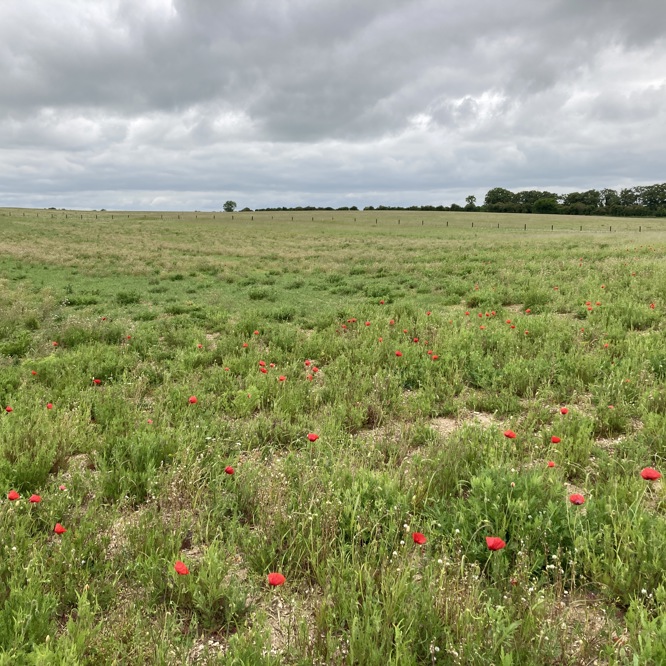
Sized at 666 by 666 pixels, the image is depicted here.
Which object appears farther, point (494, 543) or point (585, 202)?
point (585, 202)

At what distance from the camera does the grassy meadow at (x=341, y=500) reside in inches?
88.0

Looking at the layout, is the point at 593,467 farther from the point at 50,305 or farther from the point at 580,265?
the point at 580,265

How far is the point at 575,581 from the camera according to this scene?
2602 mm

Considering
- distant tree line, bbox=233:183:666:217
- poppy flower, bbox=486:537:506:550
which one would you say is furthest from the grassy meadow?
distant tree line, bbox=233:183:666:217

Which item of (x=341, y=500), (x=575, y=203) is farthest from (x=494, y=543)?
(x=575, y=203)

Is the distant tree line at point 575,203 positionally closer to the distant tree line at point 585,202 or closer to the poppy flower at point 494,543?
the distant tree line at point 585,202

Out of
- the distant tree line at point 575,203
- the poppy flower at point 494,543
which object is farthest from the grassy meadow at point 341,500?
the distant tree line at point 575,203

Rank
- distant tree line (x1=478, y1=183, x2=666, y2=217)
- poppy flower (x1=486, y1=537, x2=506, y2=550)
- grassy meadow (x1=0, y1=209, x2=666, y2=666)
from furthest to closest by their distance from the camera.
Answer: distant tree line (x1=478, y1=183, x2=666, y2=217), poppy flower (x1=486, y1=537, x2=506, y2=550), grassy meadow (x1=0, y1=209, x2=666, y2=666)

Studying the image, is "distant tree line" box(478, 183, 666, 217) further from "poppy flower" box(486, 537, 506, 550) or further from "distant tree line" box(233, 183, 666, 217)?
"poppy flower" box(486, 537, 506, 550)

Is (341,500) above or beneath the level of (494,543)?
beneath

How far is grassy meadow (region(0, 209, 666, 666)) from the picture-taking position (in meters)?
2.23

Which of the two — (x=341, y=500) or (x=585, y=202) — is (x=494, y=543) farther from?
(x=585, y=202)

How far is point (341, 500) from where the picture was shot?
3266mm

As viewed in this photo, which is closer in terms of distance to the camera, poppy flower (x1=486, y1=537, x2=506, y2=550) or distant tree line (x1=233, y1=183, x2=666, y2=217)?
poppy flower (x1=486, y1=537, x2=506, y2=550)
